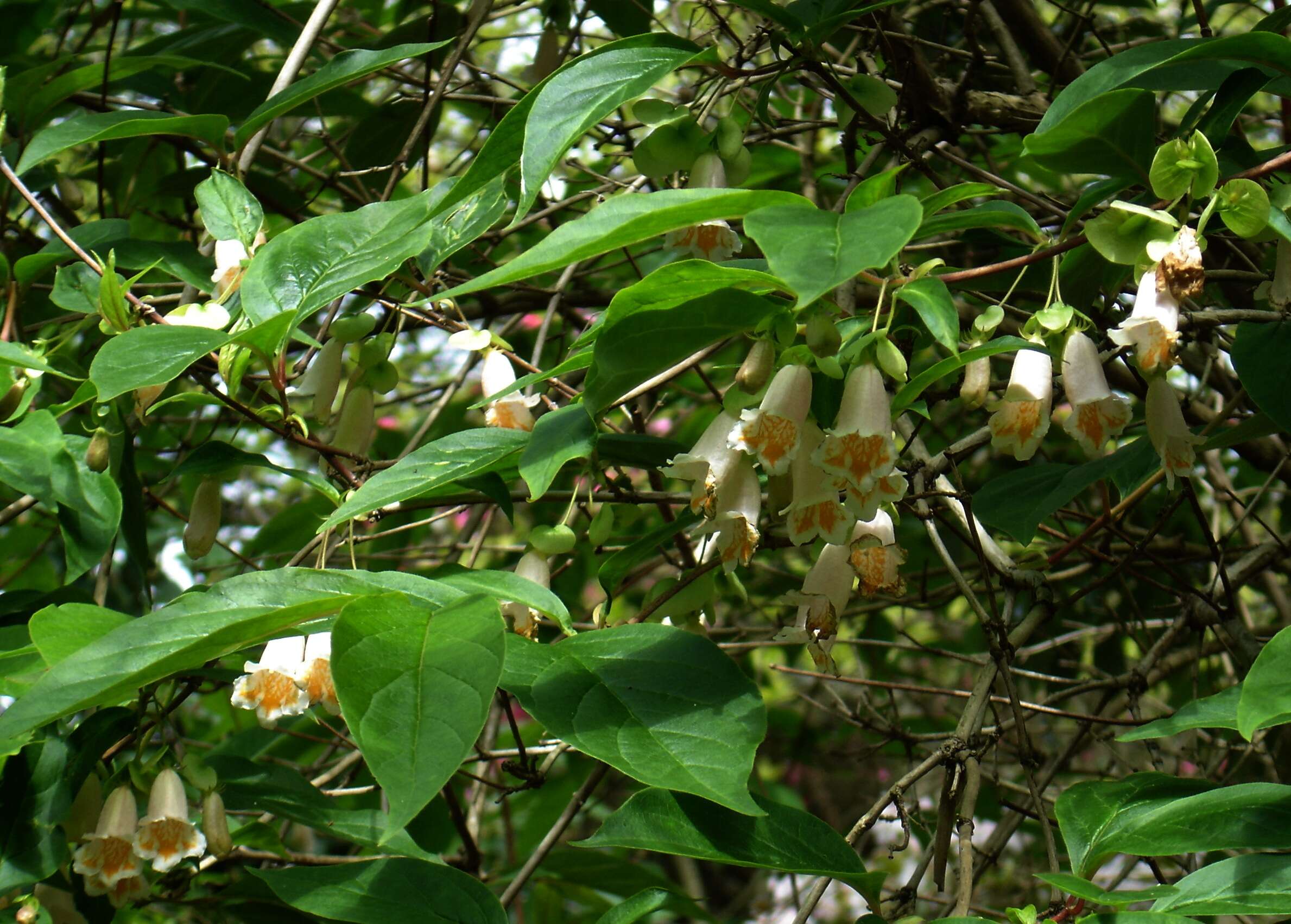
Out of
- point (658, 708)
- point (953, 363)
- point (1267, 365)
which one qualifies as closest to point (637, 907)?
point (658, 708)

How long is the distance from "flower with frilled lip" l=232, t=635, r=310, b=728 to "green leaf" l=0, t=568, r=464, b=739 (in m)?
0.35

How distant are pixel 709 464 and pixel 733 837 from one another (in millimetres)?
357

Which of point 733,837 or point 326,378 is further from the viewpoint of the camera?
point 326,378

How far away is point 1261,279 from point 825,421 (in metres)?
0.59

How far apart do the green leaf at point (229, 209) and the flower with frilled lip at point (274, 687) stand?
0.50 metres

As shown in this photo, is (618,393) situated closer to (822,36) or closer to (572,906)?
(822,36)

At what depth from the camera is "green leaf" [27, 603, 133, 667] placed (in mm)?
1000

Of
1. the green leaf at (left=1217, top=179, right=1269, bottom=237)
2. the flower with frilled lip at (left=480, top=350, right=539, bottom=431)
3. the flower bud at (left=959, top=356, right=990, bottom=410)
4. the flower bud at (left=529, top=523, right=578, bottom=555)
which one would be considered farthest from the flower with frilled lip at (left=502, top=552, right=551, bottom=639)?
the green leaf at (left=1217, top=179, right=1269, bottom=237)

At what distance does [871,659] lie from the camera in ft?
11.0

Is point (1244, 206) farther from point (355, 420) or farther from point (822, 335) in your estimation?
point (355, 420)

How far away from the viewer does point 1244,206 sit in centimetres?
99

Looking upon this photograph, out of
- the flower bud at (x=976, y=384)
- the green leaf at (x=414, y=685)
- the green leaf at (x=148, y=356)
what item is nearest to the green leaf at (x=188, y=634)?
the green leaf at (x=414, y=685)

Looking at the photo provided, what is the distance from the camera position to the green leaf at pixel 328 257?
44.6 inches

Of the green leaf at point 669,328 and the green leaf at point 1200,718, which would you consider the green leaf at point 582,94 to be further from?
the green leaf at point 1200,718
